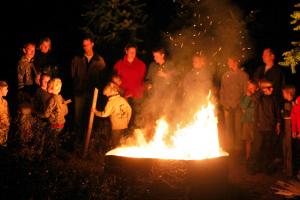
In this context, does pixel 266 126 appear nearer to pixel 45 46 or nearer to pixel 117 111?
pixel 117 111

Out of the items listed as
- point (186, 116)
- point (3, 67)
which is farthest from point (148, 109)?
point (3, 67)

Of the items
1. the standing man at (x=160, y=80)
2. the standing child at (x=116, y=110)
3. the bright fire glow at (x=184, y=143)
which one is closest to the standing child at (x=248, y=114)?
the bright fire glow at (x=184, y=143)

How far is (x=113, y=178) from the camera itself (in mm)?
8547

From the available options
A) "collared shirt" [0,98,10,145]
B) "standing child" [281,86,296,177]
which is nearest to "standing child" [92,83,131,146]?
"collared shirt" [0,98,10,145]

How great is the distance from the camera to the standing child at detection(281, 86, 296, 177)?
9.45 metres

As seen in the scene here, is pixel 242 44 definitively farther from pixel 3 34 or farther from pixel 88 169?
pixel 3 34

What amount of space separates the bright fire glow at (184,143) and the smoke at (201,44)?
1798mm

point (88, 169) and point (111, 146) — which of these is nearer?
point (88, 169)

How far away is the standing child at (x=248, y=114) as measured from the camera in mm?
10539

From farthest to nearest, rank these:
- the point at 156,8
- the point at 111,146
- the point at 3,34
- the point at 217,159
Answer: the point at 3,34 < the point at 156,8 < the point at 111,146 < the point at 217,159

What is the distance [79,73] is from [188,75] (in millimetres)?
2624

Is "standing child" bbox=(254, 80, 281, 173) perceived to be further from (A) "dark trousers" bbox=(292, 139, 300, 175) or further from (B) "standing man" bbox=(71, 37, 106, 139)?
(B) "standing man" bbox=(71, 37, 106, 139)

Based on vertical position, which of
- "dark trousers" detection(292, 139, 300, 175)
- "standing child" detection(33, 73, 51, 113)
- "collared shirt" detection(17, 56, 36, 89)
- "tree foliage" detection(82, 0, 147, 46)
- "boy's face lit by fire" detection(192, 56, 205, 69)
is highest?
"tree foliage" detection(82, 0, 147, 46)

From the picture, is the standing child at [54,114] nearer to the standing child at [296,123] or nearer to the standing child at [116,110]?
the standing child at [116,110]
